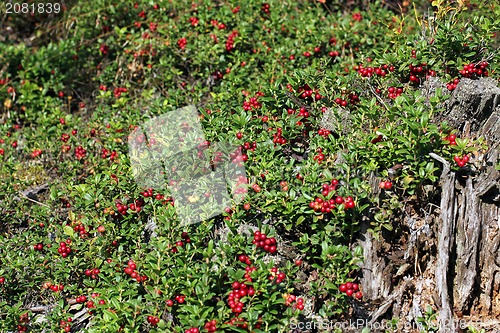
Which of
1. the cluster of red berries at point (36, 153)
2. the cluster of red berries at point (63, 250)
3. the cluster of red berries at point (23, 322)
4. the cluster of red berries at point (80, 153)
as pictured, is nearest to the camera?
the cluster of red berries at point (23, 322)

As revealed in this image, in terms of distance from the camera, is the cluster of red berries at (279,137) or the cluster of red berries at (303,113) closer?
the cluster of red berries at (279,137)

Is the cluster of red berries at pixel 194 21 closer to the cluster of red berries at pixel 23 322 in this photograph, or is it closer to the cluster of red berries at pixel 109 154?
the cluster of red berries at pixel 109 154

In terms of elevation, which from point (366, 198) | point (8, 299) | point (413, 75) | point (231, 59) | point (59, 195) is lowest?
point (8, 299)

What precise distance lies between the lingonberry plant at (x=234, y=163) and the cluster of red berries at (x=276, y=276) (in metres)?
0.02

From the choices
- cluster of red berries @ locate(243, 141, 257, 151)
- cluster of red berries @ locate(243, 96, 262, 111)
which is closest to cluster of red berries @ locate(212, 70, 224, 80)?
cluster of red berries @ locate(243, 96, 262, 111)

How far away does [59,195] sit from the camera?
5113 millimetres

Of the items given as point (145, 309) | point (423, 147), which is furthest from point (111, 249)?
point (423, 147)

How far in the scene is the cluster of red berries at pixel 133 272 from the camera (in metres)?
4.00

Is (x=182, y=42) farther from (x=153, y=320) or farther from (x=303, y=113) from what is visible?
(x=153, y=320)

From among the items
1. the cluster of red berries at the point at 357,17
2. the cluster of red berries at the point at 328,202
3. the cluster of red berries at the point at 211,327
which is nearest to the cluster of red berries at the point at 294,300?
the cluster of red berries at the point at 211,327

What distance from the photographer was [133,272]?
13.2 ft

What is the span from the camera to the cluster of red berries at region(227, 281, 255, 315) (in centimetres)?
362

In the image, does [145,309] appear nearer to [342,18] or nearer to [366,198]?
[366,198]

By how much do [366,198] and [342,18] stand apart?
149 inches
